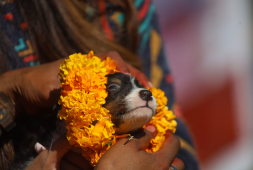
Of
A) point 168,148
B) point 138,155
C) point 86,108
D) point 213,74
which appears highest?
point 86,108

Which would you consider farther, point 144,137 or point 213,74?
point 213,74

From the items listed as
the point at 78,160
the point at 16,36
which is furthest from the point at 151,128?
the point at 16,36

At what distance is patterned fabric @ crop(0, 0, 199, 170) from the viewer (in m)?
1.62

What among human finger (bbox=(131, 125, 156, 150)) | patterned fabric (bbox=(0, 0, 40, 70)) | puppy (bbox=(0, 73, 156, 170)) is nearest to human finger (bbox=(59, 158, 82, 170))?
puppy (bbox=(0, 73, 156, 170))

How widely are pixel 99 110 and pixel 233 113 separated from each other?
114 inches

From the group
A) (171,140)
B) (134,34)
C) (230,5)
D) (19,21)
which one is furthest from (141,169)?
(230,5)

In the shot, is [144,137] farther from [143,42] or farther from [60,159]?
[143,42]

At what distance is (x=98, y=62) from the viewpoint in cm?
112

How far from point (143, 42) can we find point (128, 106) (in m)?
1.02

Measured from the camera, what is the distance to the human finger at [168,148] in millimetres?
1197

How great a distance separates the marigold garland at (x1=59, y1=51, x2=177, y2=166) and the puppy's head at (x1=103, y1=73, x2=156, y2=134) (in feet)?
0.19

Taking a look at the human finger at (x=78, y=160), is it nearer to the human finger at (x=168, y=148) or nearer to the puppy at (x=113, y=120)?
the puppy at (x=113, y=120)

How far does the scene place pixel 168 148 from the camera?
48.8 inches

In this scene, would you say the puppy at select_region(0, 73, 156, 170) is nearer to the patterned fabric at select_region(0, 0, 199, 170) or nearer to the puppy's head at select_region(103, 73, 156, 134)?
the puppy's head at select_region(103, 73, 156, 134)
